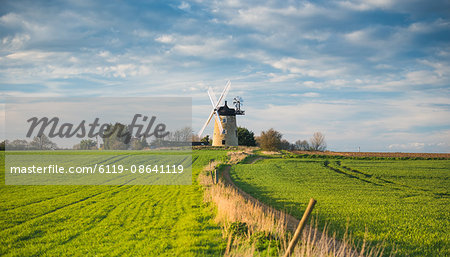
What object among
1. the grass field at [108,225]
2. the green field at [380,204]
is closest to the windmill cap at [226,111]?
the green field at [380,204]

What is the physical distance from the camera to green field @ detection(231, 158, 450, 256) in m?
13.9

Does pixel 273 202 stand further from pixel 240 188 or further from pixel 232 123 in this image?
pixel 232 123

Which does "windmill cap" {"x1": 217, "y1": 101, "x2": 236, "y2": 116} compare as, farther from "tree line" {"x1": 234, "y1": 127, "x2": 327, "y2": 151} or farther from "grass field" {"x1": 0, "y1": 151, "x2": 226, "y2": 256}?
"grass field" {"x1": 0, "y1": 151, "x2": 226, "y2": 256}

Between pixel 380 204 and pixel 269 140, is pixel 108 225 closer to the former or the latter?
pixel 380 204

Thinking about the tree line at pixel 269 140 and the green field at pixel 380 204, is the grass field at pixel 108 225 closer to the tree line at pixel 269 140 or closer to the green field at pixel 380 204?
the green field at pixel 380 204

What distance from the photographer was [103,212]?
746 inches

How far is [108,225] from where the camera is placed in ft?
51.6

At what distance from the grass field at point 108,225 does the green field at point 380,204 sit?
231 inches

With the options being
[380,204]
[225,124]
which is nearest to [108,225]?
[380,204]

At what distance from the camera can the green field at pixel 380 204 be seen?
546 inches

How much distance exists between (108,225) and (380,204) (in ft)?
56.8

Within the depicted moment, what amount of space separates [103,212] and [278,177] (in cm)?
2359

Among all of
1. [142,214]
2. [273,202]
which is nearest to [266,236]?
[142,214]

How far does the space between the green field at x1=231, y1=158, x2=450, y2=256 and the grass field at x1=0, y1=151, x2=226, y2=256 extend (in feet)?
19.3
